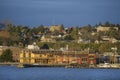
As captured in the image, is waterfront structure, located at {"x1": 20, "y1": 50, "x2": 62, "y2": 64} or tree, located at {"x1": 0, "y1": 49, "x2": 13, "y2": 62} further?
tree, located at {"x1": 0, "y1": 49, "x2": 13, "y2": 62}

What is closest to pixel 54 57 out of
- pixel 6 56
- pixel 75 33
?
pixel 6 56

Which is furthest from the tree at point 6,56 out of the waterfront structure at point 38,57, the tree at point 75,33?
the tree at point 75,33

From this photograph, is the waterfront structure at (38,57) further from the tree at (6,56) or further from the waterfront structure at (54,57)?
the tree at (6,56)

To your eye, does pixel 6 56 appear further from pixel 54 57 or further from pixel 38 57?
pixel 54 57

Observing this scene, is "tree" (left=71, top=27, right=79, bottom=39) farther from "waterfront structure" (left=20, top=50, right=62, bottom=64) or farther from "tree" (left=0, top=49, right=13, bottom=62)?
"waterfront structure" (left=20, top=50, right=62, bottom=64)

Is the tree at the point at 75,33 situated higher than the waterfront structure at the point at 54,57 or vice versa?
the tree at the point at 75,33

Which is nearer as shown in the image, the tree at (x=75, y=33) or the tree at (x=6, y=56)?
the tree at (x=6, y=56)

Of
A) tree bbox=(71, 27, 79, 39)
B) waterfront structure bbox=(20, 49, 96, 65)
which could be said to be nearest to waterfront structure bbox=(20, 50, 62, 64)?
waterfront structure bbox=(20, 49, 96, 65)

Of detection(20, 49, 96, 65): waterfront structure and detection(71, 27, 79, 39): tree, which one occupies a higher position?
detection(71, 27, 79, 39): tree

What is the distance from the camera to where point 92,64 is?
7350cm

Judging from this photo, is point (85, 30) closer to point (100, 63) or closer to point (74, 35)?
point (74, 35)

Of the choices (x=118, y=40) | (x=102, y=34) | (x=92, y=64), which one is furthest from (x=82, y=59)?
(x=102, y=34)

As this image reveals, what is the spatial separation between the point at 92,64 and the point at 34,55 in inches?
235

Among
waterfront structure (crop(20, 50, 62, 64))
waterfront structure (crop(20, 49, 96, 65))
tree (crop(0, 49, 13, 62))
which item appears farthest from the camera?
tree (crop(0, 49, 13, 62))
